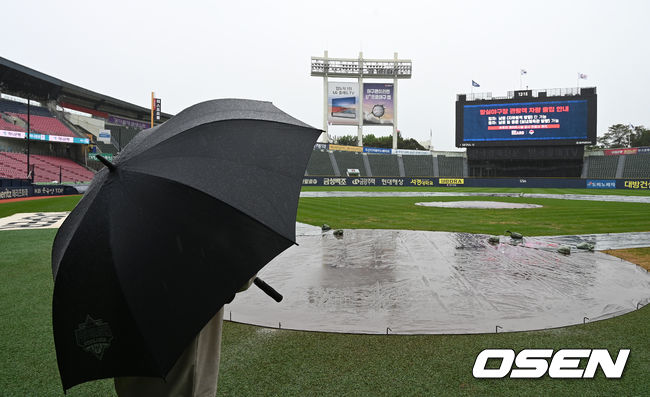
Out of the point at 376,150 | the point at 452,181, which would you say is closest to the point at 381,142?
the point at 376,150

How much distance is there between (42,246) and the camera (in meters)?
11.1

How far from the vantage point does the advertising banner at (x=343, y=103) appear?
2692 inches

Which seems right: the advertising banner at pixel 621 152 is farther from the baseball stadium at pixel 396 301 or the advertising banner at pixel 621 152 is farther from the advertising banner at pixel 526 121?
the baseball stadium at pixel 396 301

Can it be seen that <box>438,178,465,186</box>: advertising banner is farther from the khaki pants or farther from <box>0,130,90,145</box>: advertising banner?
the khaki pants

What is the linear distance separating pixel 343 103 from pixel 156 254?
225ft

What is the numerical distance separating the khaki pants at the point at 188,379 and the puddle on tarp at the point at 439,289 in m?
2.85

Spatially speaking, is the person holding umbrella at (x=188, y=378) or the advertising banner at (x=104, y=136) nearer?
the person holding umbrella at (x=188, y=378)

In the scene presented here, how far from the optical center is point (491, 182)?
55.0m

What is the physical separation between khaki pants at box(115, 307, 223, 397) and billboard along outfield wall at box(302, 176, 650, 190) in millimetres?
51263

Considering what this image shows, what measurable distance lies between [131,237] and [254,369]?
2520 mm

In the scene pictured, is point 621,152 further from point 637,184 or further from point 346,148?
point 346,148

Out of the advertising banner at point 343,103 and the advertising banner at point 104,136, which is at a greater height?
the advertising banner at point 343,103

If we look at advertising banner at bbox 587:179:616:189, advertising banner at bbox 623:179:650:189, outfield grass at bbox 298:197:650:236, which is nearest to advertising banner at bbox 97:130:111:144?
outfield grass at bbox 298:197:650:236

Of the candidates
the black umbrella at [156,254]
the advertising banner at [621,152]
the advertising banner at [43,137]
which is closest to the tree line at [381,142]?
the advertising banner at [621,152]
